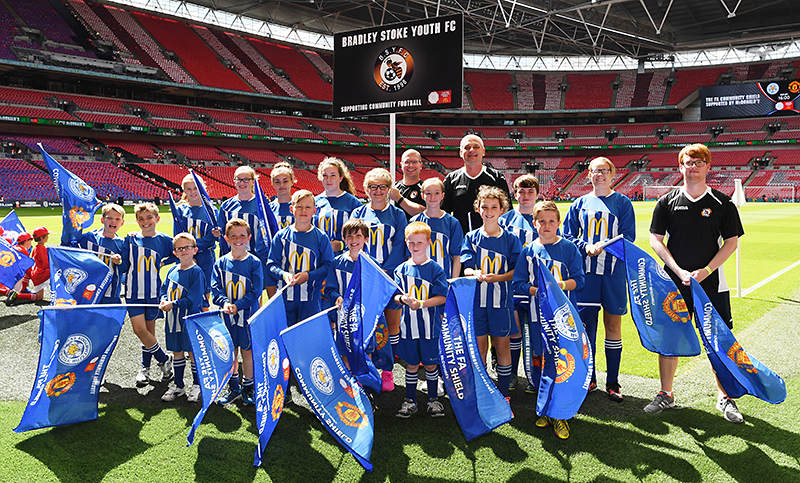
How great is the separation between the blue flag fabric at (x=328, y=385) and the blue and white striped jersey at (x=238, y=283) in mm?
1011

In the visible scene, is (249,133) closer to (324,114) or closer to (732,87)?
(324,114)

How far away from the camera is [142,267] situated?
Result: 4.80 m

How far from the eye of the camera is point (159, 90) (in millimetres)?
41344

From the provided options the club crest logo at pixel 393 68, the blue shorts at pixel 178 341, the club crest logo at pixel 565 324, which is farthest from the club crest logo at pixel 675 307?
the blue shorts at pixel 178 341

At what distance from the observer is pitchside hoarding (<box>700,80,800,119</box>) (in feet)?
151

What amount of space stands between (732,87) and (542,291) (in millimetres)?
57247

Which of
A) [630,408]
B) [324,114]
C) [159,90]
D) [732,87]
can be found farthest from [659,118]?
[630,408]

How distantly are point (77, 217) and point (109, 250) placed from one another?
44.8 inches

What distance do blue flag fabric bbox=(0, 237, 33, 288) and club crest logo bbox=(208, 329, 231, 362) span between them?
5.54 m

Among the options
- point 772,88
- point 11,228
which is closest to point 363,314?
point 11,228

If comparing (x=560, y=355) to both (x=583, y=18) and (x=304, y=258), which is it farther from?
(x=583, y=18)

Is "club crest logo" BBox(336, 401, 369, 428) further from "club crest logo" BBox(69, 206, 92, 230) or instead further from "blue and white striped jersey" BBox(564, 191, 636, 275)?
"club crest logo" BBox(69, 206, 92, 230)

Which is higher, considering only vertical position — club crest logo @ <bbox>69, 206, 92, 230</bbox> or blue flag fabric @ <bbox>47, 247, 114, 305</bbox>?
club crest logo @ <bbox>69, 206, 92, 230</bbox>

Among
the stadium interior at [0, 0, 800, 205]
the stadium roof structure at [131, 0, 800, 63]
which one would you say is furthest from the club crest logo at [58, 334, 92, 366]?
the stadium roof structure at [131, 0, 800, 63]
